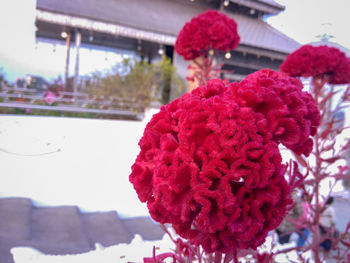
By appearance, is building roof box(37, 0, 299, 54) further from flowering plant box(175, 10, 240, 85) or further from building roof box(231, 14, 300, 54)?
flowering plant box(175, 10, 240, 85)

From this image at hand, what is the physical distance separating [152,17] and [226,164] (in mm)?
5155

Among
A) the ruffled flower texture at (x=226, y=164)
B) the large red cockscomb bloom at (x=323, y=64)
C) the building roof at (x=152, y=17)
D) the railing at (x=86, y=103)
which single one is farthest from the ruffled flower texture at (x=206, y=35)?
the building roof at (x=152, y=17)

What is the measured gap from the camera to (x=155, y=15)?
16.7 ft

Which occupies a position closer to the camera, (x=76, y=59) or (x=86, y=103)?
(x=86, y=103)

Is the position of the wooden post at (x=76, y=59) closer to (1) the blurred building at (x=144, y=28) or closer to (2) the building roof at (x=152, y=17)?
(1) the blurred building at (x=144, y=28)

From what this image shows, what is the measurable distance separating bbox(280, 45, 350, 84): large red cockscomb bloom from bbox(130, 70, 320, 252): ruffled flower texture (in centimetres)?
66

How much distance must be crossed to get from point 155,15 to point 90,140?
Result: 425 cm

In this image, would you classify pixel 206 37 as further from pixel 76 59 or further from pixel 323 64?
pixel 76 59

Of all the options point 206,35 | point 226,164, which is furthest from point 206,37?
point 226,164

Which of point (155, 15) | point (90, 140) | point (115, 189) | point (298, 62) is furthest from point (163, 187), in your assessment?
point (155, 15)

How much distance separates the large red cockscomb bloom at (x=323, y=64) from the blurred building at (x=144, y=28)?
263 cm

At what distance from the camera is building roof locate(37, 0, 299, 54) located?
389cm

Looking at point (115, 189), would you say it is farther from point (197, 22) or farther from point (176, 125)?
point (176, 125)

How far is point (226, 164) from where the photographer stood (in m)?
0.28
